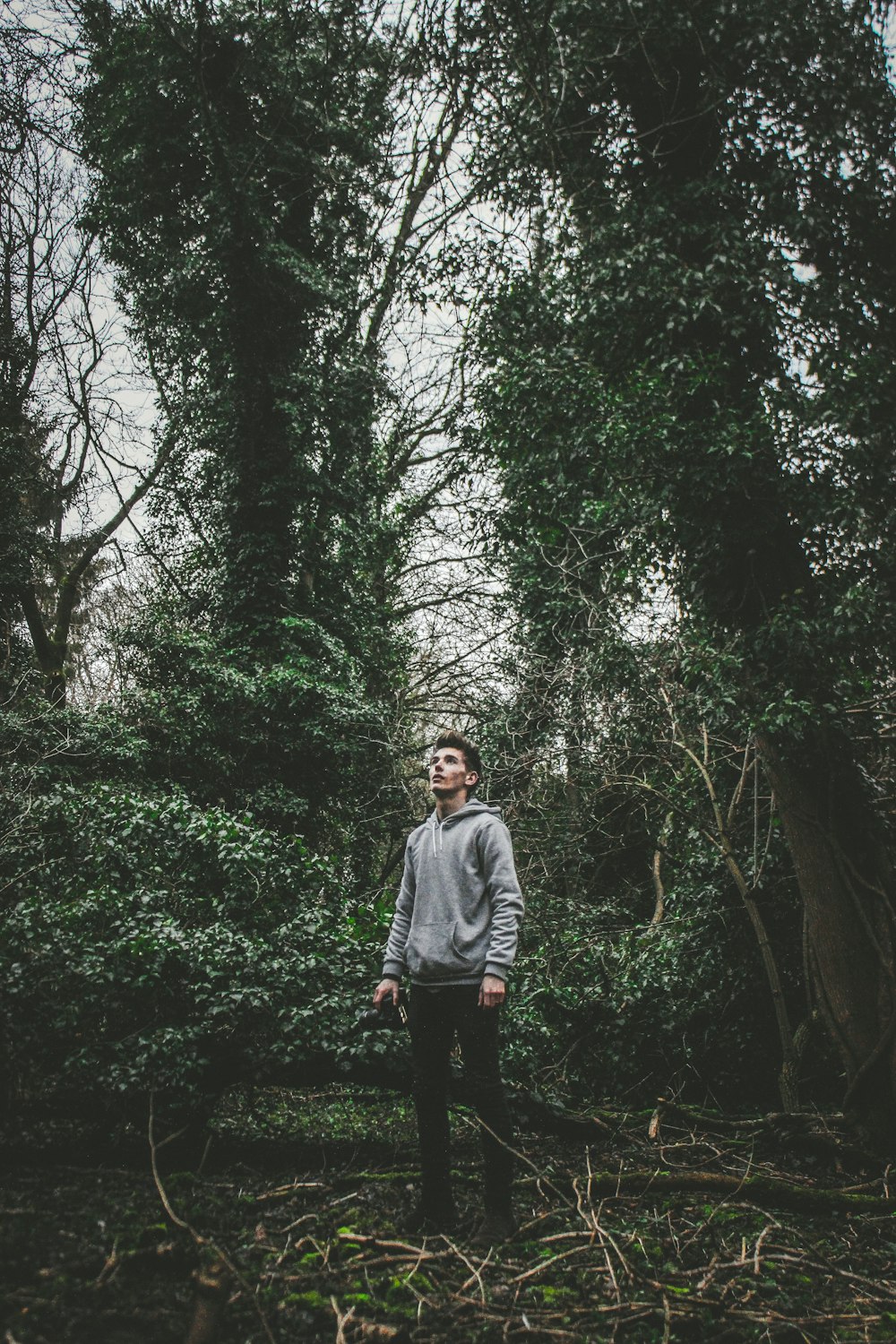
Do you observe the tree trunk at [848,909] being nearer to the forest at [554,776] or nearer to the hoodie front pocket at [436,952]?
the forest at [554,776]

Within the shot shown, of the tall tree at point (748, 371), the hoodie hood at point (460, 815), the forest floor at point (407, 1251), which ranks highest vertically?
the tall tree at point (748, 371)

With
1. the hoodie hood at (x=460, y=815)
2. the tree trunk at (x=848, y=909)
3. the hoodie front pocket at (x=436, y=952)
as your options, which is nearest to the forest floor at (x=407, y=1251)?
the tree trunk at (x=848, y=909)

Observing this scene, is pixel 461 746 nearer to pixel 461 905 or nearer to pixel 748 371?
pixel 461 905

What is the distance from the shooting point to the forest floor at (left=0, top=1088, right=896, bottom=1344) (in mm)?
2059

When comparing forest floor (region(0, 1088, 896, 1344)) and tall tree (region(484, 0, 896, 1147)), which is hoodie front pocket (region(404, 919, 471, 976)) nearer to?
forest floor (region(0, 1088, 896, 1344))

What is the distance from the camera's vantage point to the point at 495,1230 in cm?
276

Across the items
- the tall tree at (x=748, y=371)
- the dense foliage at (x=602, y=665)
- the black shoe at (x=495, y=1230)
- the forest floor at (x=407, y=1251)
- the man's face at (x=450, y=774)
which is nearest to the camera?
the forest floor at (x=407, y=1251)

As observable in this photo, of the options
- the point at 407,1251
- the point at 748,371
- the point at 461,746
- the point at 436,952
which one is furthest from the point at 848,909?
the point at 748,371

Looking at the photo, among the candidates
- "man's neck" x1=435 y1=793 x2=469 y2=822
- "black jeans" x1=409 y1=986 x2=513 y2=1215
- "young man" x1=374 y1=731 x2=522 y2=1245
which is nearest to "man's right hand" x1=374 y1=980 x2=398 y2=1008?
"young man" x1=374 y1=731 x2=522 y2=1245

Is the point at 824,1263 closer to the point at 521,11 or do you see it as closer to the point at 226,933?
the point at 226,933

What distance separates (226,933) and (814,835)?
12.5 ft

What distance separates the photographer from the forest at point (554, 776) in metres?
2.81

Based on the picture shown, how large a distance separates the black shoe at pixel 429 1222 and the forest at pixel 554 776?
0.12 m

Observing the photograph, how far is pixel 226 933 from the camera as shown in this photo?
14.8 ft
